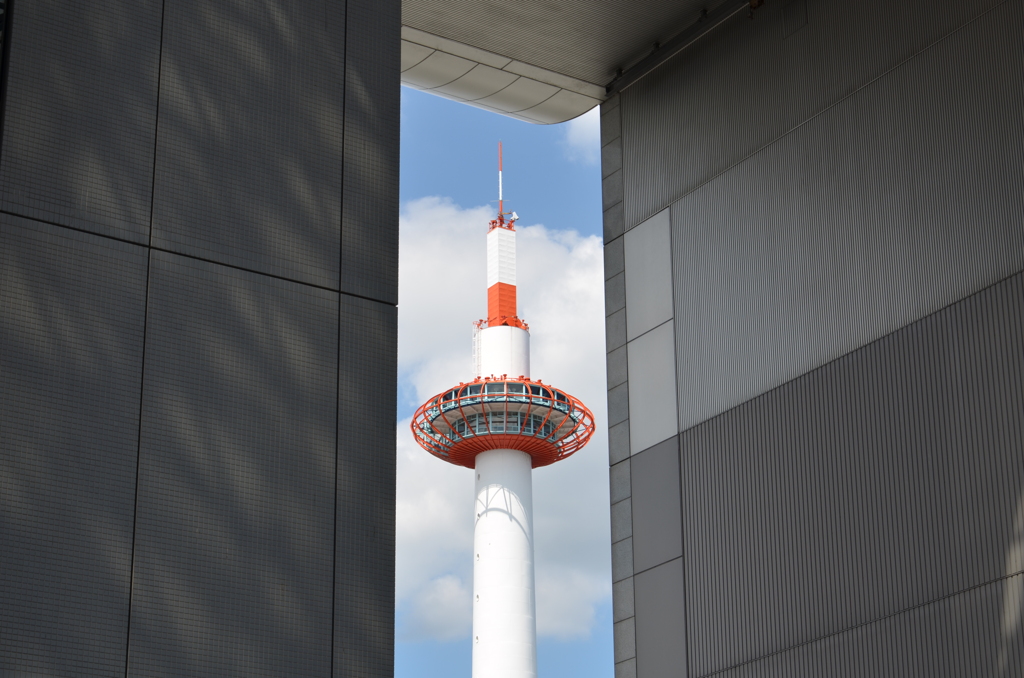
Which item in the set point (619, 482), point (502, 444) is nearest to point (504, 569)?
point (502, 444)

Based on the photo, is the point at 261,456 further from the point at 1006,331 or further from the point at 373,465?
the point at 1006,331

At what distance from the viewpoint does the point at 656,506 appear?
843 inches

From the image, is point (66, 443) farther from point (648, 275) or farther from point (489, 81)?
point (489, 81)

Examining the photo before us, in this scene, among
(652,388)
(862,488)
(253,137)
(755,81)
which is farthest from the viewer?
(652,388)

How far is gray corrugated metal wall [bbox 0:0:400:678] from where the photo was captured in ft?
26.2

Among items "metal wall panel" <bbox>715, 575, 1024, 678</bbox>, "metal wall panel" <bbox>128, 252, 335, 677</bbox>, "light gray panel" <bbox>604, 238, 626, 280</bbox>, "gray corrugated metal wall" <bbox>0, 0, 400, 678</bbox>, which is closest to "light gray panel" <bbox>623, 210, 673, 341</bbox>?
"light gray panel" <bbox>604, 238, 626, 280</bbox>

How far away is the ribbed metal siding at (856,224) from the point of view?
1658cm

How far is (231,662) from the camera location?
27.2 feet

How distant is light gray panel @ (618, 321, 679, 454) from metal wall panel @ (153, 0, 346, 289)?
493 inches

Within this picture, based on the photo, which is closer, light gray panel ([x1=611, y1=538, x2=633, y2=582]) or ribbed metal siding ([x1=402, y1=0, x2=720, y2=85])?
light gray panel ([x1=611, y1=538, x2=633, y2=582])

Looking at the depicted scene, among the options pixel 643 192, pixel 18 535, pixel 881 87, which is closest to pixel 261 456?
pixel 18 535

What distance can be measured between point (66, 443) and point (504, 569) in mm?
60810

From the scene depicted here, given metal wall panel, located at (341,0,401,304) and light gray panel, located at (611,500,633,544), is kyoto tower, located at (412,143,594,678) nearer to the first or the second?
light gray panel, located at (611,500,633,544)

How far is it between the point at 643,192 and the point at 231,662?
54.9 ft
